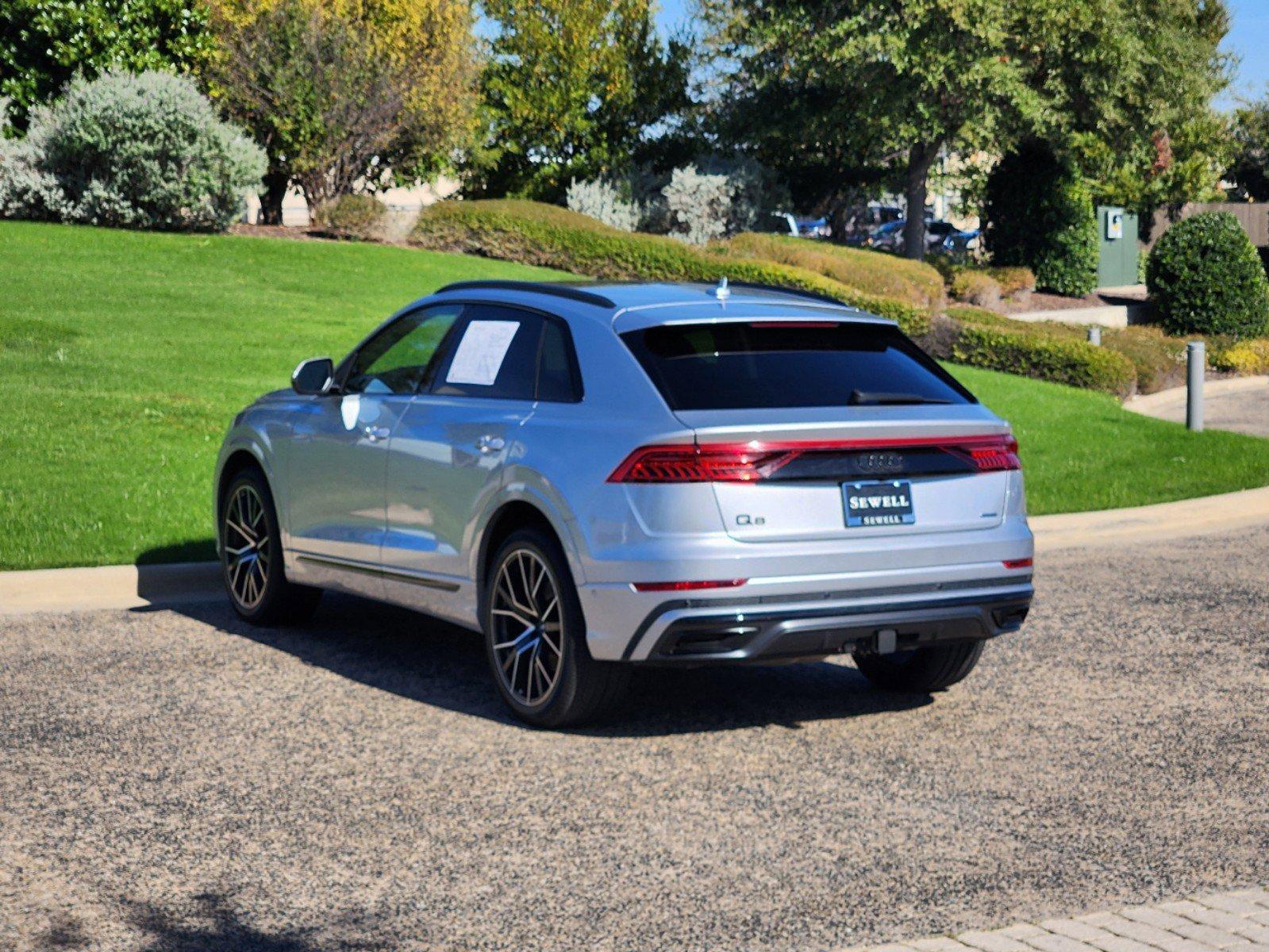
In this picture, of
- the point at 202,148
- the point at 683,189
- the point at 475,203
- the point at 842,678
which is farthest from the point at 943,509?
the point at 683,189

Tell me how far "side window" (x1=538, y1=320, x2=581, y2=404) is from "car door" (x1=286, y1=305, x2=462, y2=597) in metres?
0.84

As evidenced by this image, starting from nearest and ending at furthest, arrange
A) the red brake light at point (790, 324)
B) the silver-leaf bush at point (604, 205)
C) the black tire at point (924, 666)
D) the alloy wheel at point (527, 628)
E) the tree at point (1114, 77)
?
1. the alloy wheel at point (527, 628)
2. the red brake light at point (790, 324)
3. the black tire at point (924, 666)
4. the tree at point (1114, 77)
5. the silver-leaf bush at point (604, 205)

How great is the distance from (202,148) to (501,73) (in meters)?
12.2

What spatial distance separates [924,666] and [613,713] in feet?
4.95

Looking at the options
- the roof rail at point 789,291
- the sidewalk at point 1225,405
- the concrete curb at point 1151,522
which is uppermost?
the roof rail at point 789,291

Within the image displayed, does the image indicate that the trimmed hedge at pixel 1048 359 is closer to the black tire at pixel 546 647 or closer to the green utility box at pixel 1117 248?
the green utility box at pixel 1117 248

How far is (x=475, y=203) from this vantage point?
3061 centimetres

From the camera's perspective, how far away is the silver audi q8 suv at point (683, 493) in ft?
21.1

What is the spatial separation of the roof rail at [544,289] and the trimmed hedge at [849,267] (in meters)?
21.0

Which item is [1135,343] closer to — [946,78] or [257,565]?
[946,78]

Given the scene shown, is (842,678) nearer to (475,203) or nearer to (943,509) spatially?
(943,509)

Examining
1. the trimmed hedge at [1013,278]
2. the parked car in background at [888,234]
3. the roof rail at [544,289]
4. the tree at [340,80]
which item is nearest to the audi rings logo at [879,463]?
the roof rail at [544,289]

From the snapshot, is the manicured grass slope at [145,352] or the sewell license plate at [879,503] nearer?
the sewell license plate at [879,503]

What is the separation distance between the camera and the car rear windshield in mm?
6738
